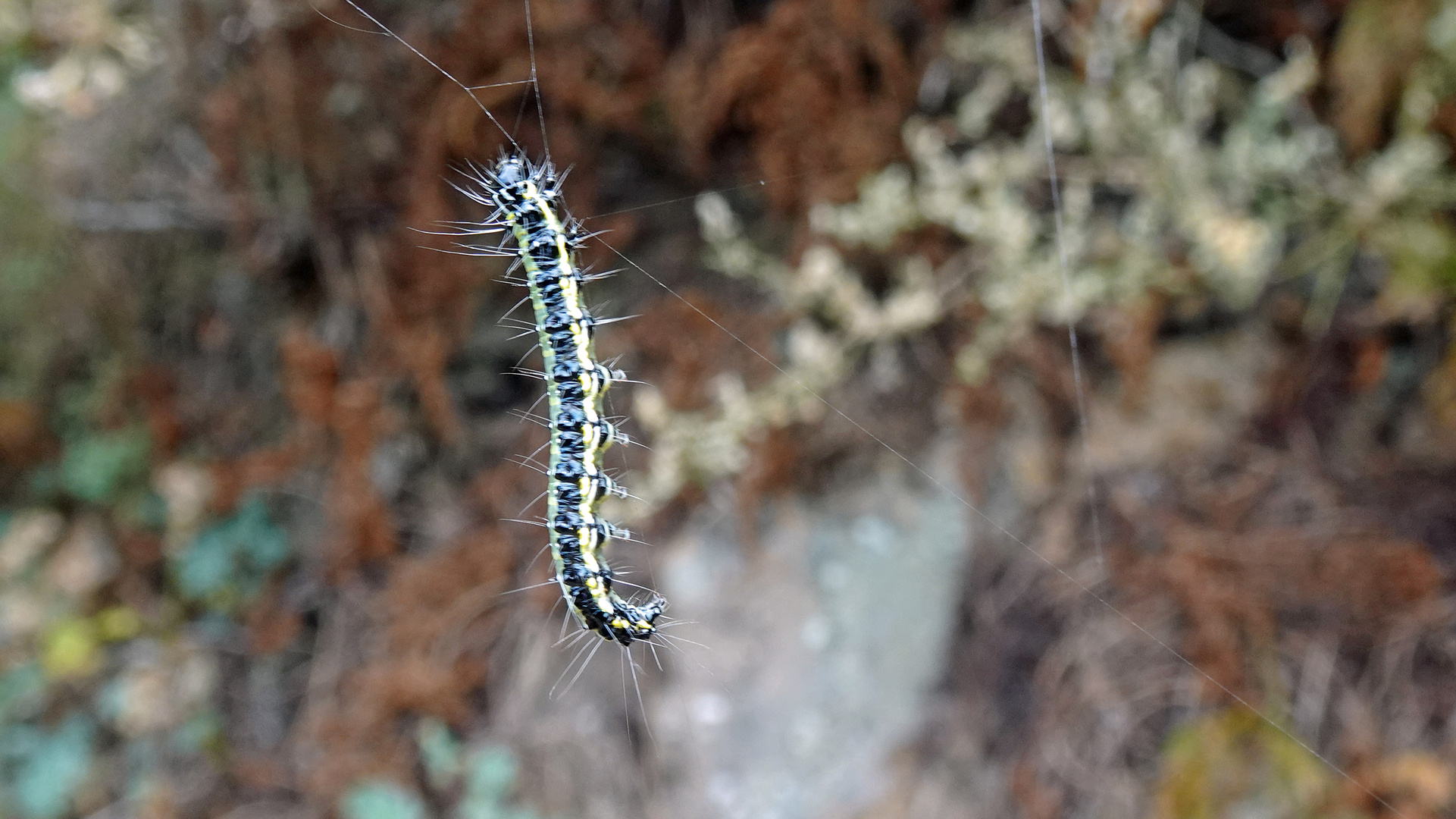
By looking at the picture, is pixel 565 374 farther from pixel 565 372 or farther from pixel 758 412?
pixel 758 412

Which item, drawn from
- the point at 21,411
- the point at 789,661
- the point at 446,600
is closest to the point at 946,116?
the point at 789,661

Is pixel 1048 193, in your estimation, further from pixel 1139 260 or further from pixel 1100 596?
pixel 1100 596

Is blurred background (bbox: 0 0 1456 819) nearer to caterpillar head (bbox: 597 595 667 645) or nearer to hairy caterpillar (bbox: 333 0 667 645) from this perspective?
hairy caterpillar (bbox: 333 0 667 645)

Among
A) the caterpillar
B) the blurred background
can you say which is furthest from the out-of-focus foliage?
the caterpillar

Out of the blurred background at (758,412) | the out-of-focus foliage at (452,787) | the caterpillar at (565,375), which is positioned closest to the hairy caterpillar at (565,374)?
the caterpillar at (565,375)

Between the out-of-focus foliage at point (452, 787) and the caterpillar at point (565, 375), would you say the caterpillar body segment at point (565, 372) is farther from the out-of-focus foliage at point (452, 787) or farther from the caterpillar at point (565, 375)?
the out-of-focus foliage at point (452, 787)
